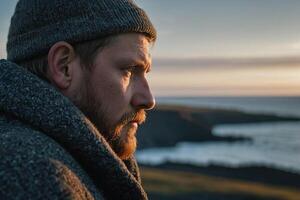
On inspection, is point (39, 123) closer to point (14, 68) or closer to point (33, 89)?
point (33, 89)

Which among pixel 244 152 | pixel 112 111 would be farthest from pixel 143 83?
pixel 244 152

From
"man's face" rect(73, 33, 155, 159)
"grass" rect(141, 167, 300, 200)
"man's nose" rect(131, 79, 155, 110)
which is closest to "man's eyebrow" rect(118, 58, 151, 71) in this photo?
"man's face" rect(73, 33, 155, 159)

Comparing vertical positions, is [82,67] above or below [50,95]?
above

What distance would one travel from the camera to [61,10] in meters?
2.50

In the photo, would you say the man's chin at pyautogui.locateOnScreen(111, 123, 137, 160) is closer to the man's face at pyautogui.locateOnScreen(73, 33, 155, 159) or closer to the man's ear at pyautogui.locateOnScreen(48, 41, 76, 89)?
the man's face at pyautogui.locateOnScreen(73, 33, 155, 159)

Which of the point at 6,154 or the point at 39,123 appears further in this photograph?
the point at 39,123

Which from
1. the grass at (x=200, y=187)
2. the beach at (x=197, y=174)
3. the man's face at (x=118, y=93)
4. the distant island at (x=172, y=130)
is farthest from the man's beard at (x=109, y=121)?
the distant island at (x=172, y=130)

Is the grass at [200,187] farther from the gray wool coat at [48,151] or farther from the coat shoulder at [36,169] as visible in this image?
the coat shoulder at [36,169]

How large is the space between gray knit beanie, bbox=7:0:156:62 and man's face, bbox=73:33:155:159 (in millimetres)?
94

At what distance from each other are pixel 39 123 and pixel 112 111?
20.6 inches

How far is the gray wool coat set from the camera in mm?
1802

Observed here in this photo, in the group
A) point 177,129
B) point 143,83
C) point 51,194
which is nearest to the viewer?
point 51,194

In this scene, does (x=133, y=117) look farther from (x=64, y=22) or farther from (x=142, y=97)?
(x=64, y=22)

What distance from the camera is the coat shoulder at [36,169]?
5.84 ft
